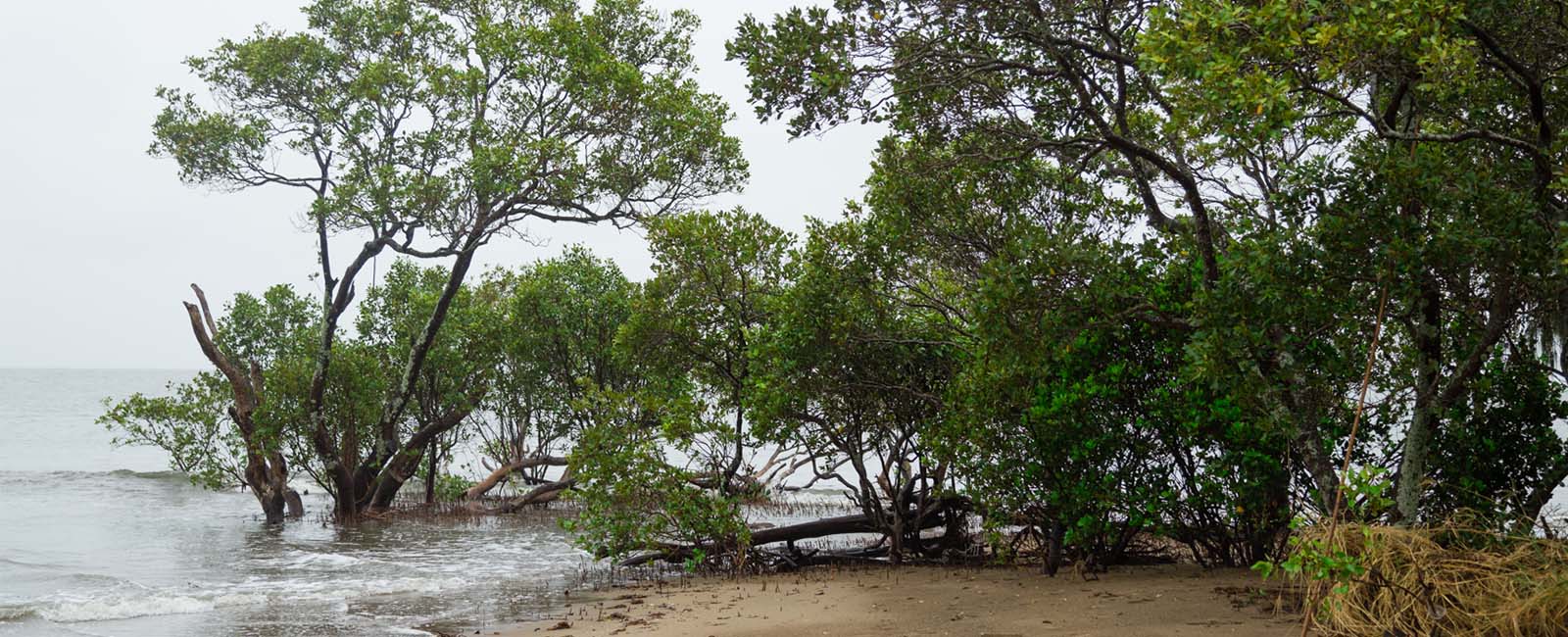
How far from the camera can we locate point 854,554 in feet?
41.4

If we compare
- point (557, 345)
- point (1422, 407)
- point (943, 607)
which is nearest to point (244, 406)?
point (557, 345)

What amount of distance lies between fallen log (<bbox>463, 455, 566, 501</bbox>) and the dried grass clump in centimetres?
1821

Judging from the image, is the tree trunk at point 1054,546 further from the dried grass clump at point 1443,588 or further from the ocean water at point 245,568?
the ocean water at point 245,568

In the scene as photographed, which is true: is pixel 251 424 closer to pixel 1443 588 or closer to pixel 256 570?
pixel 256 570

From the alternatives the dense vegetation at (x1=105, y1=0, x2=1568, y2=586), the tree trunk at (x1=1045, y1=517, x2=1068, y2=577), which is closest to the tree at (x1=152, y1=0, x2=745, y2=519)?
the dense vegetation at (x1=105, y1=0, x2=1568, y2=586)

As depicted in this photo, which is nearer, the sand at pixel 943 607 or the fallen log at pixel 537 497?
the sand at pixel 943 607

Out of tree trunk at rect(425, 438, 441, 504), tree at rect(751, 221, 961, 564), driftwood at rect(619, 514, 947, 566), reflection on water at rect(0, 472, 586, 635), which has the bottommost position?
reflection on water at rect(0, 472, 586, 635)

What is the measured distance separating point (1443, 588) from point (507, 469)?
20144mm

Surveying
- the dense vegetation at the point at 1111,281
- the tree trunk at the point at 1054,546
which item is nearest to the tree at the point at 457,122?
the dense vegetation at the point at 1111,281

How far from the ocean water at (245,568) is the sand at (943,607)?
1.41 meters

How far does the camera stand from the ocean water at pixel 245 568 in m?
11.1

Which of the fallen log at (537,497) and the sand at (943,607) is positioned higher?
the fallen log at (537,497)

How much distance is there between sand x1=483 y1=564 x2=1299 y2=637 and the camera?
7.71m

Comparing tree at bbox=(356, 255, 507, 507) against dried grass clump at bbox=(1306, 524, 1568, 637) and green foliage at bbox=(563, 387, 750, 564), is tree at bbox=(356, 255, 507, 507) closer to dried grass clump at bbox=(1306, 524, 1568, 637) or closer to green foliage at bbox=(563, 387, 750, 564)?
green foliage at bbox=(563, 387, 750, 564)
